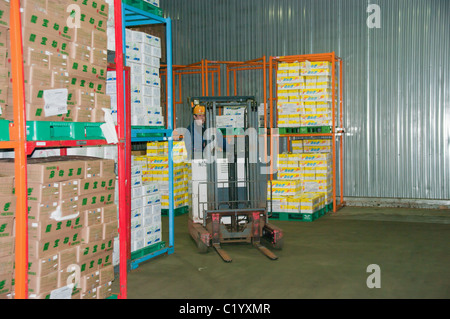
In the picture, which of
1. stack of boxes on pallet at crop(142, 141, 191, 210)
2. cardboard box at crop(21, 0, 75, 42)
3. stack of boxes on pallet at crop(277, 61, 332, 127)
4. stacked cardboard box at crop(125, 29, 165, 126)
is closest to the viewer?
cardboard box at crop(21, 0, 75, 42)

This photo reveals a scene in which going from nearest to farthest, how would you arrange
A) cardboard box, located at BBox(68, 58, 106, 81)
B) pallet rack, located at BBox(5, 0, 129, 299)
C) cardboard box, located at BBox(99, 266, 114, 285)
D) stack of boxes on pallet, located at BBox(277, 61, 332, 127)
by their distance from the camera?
1. pallet rack, located at BBox(5, 0, 129, 299)
2. cardboard box, located at BBox(68, 58, 106, 81)
3. cardboard box, located at BBox(99, 266, 114, 285)
4. stack of boxes on pallet, located at BBox(277, 61, 332, 127)

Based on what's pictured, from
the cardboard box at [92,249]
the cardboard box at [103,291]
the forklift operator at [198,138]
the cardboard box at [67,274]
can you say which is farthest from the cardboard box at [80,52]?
the forklift operator at [198,138]

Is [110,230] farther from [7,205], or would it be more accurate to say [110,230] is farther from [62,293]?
[7,205]

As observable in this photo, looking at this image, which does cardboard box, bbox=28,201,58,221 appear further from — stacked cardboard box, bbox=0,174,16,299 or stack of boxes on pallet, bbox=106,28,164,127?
stack of boxes on pallet, bbox=106,28,164,127

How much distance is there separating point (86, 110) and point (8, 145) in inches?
42.6

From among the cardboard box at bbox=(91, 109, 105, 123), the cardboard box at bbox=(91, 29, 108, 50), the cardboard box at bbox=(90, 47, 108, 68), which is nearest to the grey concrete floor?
the cardboard box at bbox=(91, 109, 105, 123)

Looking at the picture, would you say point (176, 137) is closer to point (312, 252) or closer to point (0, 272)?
point (312, 252)

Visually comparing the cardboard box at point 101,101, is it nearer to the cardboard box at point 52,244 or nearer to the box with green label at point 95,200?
the box with green label at point 95,200

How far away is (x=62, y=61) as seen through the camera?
4.14 metres

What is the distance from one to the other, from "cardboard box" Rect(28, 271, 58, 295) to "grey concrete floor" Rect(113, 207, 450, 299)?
1679 millimetres

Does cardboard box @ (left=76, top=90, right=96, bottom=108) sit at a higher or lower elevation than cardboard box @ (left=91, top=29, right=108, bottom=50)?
lower

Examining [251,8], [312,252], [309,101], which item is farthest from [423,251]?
[251,8]

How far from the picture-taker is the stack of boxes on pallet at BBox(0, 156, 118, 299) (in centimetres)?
390

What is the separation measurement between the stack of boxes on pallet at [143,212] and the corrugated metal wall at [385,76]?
20.9ft
